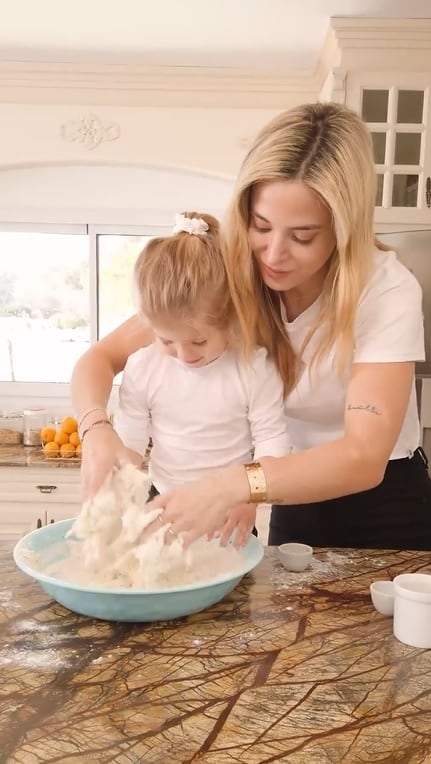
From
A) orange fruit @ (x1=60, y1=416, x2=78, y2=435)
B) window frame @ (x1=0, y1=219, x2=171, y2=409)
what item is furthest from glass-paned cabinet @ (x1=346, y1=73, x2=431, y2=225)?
orange fruit @ (x1=60, y1=416, x2=78, y2=435)

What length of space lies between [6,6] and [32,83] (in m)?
0.61

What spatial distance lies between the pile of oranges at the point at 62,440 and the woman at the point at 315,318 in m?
1.57

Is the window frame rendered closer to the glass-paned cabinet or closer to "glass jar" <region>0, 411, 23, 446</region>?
"glass jar" <region>0, 411, 23, 446</region>

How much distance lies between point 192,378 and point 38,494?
167 cm

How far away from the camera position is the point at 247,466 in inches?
39.9

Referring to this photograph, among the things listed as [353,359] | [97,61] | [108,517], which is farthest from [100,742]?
[97,61]

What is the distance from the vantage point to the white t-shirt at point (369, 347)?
1.15 m

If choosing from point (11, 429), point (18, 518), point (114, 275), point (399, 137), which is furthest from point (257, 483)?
point (114, 275)

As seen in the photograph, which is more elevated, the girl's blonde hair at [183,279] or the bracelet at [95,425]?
the girl's blonde hair at [183,279]

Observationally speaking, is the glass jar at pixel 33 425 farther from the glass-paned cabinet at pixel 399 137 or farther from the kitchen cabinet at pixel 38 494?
the glass-paned cabinet at pixel 399 137

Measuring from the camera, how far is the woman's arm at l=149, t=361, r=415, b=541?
97 cm

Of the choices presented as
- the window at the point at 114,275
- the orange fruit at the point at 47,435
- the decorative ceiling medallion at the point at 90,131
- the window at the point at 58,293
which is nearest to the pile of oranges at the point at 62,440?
A: the orange fruit at the point at 47,435

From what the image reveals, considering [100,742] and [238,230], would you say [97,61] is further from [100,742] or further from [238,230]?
[100,742]

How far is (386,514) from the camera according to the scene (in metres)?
1.42
